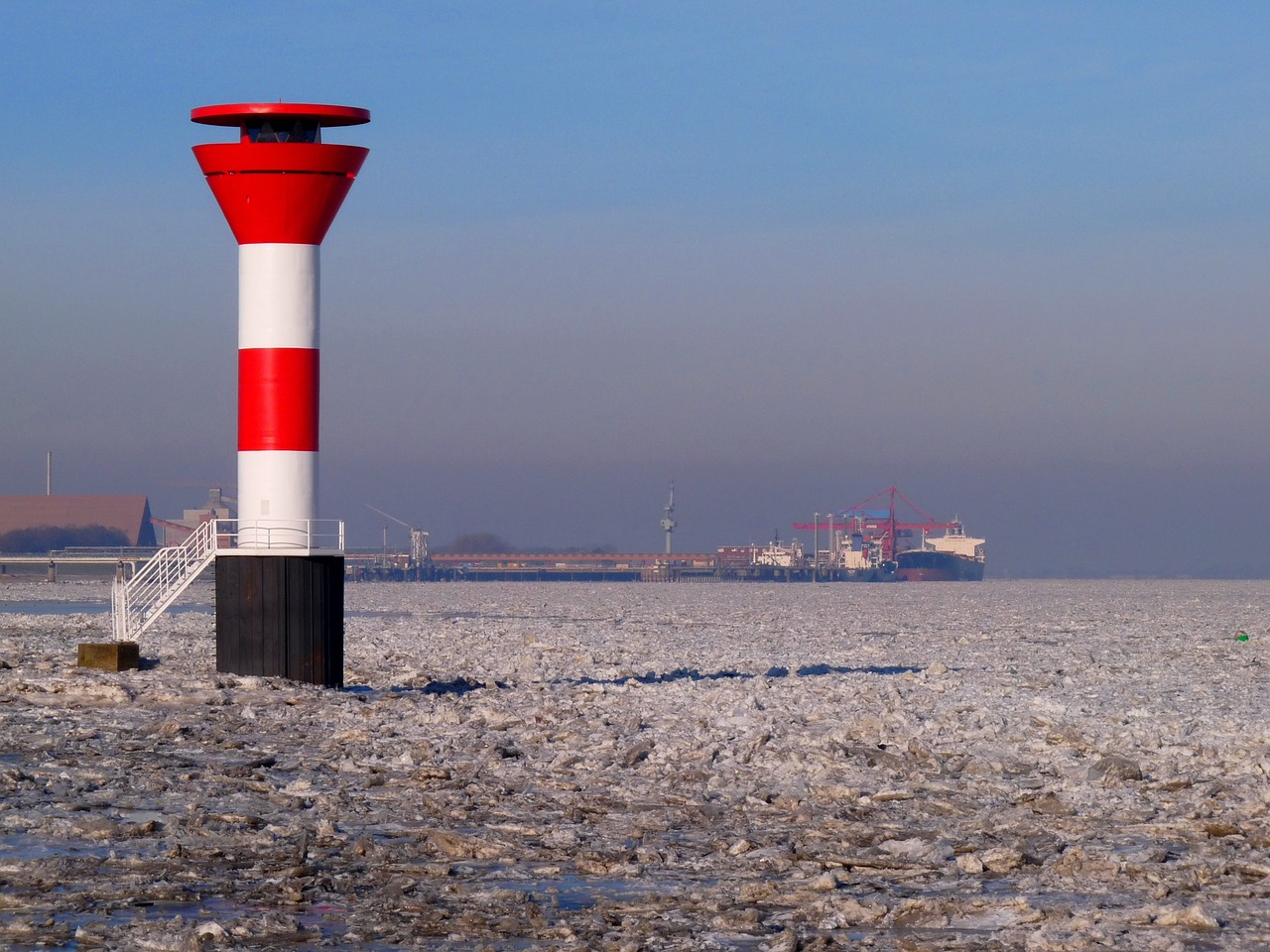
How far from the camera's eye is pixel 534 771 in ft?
45.8

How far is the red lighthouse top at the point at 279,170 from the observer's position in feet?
63.6

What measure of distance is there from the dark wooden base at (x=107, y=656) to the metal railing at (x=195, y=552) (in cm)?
72

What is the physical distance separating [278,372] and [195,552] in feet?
10.5

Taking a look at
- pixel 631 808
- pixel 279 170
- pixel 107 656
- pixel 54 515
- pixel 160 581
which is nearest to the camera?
pixel 631 808

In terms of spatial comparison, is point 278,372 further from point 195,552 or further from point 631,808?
point 631,808

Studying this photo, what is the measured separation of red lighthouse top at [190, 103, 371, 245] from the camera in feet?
63.6

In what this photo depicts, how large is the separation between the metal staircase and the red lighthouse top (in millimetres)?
3992

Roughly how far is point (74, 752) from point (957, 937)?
907 centimetres

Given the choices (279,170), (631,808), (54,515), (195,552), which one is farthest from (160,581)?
(54,515)

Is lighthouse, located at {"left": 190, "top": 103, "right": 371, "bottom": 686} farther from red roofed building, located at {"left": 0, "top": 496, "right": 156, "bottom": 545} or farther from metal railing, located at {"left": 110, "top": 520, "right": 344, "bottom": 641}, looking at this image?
red roofed building, located at {"left": 0, "top": 496, "right": 156, "bottom": 545}

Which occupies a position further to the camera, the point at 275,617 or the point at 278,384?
the point at 275,617

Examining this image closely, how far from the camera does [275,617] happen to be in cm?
1975

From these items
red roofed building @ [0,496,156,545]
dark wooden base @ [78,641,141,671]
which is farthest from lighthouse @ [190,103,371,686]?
red roofed building @ [0,496,156,545]

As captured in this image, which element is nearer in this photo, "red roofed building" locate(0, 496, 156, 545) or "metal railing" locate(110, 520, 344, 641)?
"metal railing" locate(110, 520, 344, 641)
